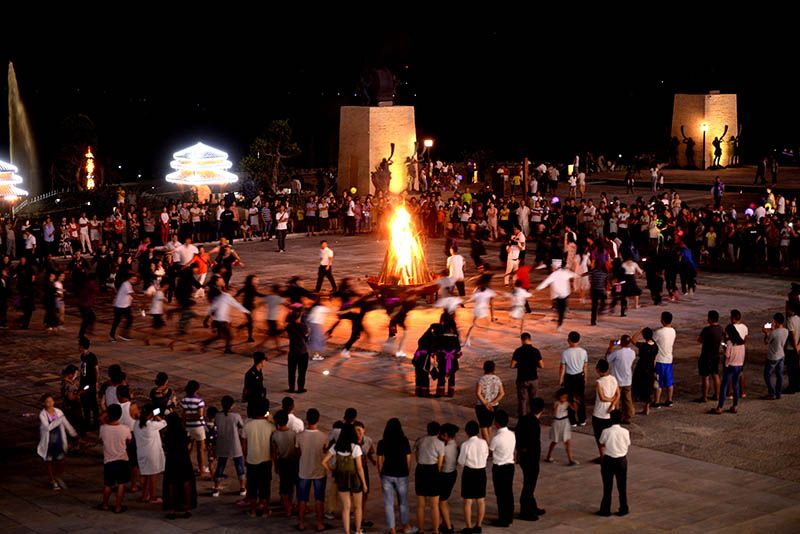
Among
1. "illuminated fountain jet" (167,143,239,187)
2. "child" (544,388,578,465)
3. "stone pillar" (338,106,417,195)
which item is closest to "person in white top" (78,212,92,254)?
"illuminated fountain jet" (167,143,239,187)

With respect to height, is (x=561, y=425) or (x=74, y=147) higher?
(x=74, y=147)

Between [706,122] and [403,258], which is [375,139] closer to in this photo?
[706,122]

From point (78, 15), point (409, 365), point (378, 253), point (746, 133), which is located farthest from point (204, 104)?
point (409, 365)

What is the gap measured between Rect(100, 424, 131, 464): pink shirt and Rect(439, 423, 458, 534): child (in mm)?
3490

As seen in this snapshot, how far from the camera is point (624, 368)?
607 inches

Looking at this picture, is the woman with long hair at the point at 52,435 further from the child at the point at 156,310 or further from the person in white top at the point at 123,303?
the child at the point at 156,310

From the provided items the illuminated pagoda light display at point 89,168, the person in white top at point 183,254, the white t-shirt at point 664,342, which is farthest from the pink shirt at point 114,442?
the illuminated pagoda light display at point 89,168

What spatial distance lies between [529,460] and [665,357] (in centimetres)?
489

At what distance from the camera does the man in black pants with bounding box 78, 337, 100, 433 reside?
1535 cm

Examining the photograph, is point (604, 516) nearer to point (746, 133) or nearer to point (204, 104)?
point (746, 133)

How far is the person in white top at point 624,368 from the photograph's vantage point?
15422 millimetres

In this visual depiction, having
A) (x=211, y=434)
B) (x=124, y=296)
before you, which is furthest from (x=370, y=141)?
(x=211, y=434)

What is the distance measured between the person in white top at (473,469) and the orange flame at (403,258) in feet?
38.4

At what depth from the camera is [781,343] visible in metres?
16.8
